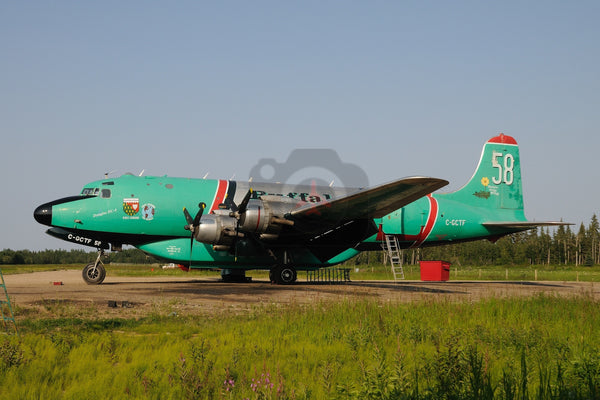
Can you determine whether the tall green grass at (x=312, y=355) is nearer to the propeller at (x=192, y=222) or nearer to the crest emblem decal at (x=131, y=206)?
the propeller at (x=192, y=222)

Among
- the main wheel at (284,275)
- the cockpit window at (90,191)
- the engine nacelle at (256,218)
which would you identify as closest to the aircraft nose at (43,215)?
the cockpit window at (90,191)

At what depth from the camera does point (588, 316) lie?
11602 mm

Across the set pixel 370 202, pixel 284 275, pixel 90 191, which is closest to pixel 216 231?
pixel 284 275

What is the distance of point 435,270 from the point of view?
32.4 meters

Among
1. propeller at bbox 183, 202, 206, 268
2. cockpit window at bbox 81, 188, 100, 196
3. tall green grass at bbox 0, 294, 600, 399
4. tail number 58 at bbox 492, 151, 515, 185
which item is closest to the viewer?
tall green grass at bbox 0, 294, 600, 399

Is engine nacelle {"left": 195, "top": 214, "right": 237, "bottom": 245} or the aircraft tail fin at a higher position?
the aircraft tail fin

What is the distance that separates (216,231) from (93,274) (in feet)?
19.3

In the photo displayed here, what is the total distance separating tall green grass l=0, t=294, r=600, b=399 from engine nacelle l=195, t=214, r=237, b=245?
8.79 meters

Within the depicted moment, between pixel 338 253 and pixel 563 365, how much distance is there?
56.6 feet

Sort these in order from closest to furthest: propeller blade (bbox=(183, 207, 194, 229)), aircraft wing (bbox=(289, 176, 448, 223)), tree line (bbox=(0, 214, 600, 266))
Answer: aircraft wing (bbox=(289, 176, 448, 223)) < propeller blade (bbox=(183, 207, 194, 229)) < tree line (bbox=(0, 214, 600, 266))

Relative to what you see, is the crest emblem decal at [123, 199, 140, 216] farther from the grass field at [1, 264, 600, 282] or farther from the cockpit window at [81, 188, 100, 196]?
the grass field at [1, 264, 600, 282]

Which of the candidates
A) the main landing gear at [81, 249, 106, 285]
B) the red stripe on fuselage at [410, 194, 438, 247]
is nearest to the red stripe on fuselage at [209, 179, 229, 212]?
the main landing gear at [81, 249, 106, 285]

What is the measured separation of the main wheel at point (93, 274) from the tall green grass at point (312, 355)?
1127 cm

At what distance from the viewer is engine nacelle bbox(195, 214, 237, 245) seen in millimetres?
20812
